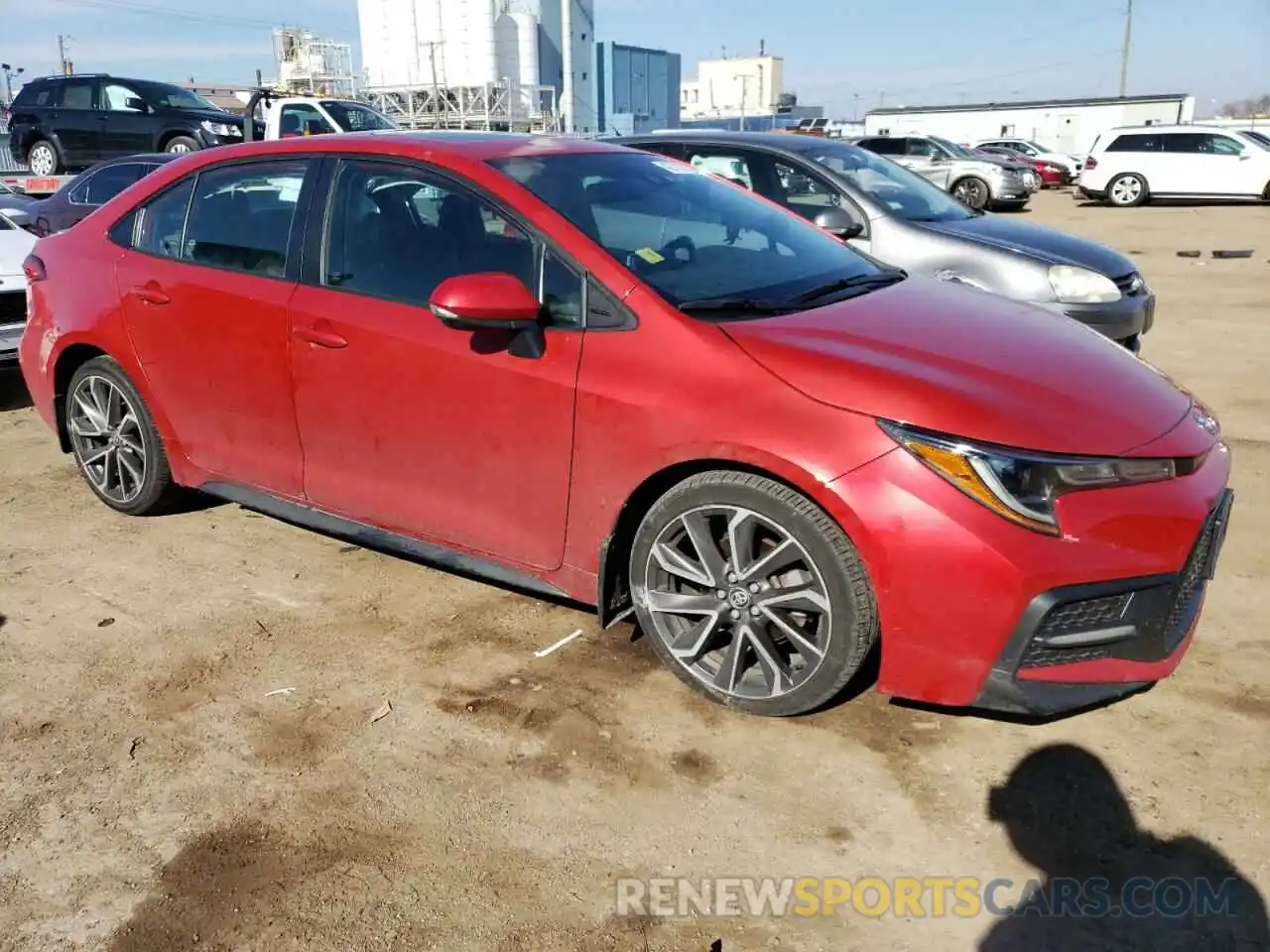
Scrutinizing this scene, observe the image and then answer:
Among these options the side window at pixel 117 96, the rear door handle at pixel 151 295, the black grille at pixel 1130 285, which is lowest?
the black grille at pixel 1130 285

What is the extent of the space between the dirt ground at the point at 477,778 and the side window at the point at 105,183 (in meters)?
6.93

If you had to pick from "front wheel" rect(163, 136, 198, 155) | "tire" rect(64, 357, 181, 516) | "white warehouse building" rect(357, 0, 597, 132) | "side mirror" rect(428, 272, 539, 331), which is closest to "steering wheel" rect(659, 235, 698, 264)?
"side mirror" rect(428, 272, 539, 331)

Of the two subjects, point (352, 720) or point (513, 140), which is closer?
point (352, 720)

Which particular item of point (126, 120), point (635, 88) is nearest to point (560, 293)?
point (126, 120)

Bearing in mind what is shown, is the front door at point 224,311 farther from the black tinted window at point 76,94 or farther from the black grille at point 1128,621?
the black tinted window at point 76,94

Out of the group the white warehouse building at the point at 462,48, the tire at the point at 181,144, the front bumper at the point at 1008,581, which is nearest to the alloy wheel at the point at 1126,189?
the tire at the point at 181,144

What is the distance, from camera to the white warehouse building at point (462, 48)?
49844 mm

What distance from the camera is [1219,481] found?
2.91 metres

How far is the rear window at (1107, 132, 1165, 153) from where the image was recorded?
22.7m

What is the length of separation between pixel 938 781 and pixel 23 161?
21223mm

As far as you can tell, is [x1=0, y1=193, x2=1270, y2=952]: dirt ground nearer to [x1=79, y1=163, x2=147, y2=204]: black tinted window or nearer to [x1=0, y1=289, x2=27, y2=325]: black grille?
[x1=0, y1=289, x2=27, y2=325]: black grille

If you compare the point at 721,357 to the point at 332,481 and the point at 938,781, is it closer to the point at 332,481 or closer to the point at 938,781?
the point at 938,781

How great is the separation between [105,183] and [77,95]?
10116mm


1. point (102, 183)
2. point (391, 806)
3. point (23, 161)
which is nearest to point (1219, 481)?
point (391, 806)
